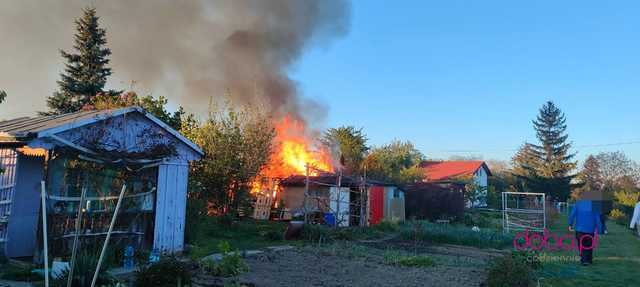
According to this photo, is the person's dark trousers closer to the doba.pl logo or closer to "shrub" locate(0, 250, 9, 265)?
the doba.pl logo

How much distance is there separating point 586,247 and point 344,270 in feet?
21.2

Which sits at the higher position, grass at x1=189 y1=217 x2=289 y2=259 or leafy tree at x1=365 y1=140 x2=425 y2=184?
leafy tree at x1=365 y1=140 x2=425 y2=184

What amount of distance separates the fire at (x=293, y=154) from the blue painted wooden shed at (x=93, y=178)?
41.5 ft

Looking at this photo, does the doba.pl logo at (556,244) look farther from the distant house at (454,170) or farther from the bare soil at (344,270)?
the distant house at (454,170)

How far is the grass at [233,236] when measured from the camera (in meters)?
13.8

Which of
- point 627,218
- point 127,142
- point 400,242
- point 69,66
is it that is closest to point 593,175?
point 627,218

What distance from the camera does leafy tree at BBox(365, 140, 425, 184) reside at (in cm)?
3575

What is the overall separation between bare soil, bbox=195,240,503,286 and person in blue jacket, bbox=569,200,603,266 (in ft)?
8.24

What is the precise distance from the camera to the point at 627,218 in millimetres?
27625

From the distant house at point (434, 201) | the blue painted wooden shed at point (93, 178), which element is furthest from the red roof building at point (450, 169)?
the blue painted wooden shed at point (93, 178)

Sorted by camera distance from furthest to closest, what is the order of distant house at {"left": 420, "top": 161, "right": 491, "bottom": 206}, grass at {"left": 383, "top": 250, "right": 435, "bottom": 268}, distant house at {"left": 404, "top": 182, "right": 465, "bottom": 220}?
1. distant house at {"left": 420, "top": 161, "right": 491, "bottom": 206}
2. distant house at {"left": 404, "top": 182, "right": 465, "bottom": 220}
3. grass at {"left": 383, "top": 250, "right": 435, "bottom": 268}

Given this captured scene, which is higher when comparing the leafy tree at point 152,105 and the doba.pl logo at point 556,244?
the leafy tree at point 152,105

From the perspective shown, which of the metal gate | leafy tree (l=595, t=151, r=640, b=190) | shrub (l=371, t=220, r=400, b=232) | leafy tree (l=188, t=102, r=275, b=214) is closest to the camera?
the metal gate

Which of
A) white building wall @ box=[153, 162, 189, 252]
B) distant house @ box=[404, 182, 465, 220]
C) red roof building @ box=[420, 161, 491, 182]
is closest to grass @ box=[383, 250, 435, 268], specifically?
white building wall @ box=[153, 162, 189, 252]
